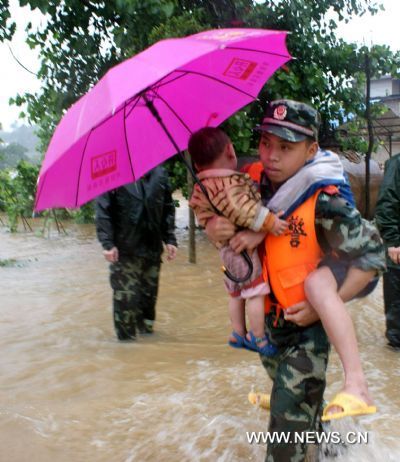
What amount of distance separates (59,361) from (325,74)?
8175 millimetres

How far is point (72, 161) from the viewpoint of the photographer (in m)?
2.76

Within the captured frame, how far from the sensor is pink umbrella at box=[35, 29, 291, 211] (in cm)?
247

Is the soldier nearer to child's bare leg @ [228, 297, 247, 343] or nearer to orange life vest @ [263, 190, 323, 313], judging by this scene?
child's bare leg @ [228, 297, 247, 343]

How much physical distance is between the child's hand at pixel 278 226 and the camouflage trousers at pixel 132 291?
9.42 ft

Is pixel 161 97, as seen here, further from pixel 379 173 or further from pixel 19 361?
pixel 379 173

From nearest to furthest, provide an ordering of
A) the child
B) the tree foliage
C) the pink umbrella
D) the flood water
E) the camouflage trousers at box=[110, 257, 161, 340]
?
the child
the pink umbrella
the flood water
the camouflage trousers at box=[110, 257, 161, 340]
the tree foliage

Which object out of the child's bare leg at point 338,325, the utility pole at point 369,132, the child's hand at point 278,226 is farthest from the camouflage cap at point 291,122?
the utility pole at point 369,132

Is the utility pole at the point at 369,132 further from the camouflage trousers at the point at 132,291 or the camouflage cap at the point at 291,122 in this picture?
the camouflage cap at the point at 291,122

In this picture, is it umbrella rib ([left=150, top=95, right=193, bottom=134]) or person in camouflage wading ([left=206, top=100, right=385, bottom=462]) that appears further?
umbrella rib ([left=150, top=95, right=193, bottom=134])

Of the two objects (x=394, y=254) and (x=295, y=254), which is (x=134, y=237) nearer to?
(x=394, y=254)

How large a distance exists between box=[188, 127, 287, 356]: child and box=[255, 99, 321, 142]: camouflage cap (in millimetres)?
204

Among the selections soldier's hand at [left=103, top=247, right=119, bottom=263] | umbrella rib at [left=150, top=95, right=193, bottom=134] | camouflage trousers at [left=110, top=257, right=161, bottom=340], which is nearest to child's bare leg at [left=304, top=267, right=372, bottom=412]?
umbrella rib at [left=150, top=95, right=193, bottom=134]

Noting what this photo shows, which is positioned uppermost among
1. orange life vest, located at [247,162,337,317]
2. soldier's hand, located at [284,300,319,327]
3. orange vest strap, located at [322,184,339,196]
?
orange vest strap, located at [322,184,339,196]

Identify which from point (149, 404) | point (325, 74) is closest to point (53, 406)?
point (149, 404)
